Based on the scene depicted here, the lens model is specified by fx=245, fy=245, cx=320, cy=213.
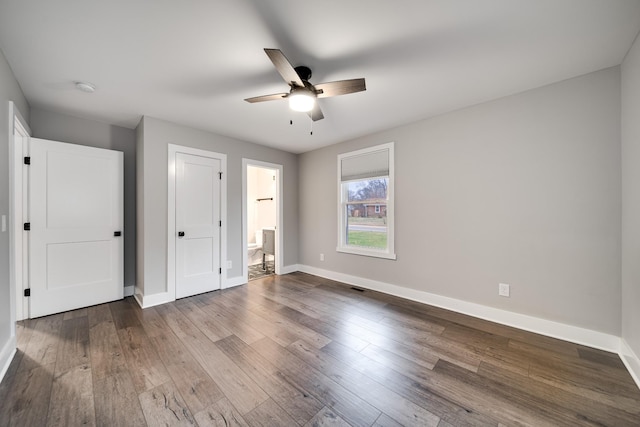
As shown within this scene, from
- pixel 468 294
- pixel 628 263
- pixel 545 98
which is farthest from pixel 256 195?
pixel 628 263

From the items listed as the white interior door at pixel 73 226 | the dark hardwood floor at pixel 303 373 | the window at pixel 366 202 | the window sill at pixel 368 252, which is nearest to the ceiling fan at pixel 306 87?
the window at pixel 366 202

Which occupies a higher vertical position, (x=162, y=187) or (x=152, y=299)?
(x=162, y=187)

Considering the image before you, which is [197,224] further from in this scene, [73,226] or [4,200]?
[4,200]

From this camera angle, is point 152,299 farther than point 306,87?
Yes

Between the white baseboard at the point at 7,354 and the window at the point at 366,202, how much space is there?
12.0 ft

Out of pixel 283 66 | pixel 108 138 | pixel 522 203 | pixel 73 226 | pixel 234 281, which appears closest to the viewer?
pixel 283 66

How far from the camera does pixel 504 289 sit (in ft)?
8.66

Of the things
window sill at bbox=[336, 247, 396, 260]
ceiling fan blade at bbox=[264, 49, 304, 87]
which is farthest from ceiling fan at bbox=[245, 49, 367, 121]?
window sill at bbox=[336, 247, 396, 260]

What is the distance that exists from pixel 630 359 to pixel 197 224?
460cm

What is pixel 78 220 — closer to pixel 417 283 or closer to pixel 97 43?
pixel 97 43

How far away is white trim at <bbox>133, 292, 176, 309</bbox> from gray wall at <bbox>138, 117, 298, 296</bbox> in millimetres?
55

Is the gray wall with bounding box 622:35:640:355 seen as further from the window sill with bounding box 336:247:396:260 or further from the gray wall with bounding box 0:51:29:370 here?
the gray wall with bounding box 0:51:29:370

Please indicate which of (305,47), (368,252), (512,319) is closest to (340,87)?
(305,47)

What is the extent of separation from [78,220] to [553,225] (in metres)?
5.30
